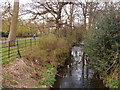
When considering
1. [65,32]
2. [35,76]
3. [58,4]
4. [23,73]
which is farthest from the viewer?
[65,32]

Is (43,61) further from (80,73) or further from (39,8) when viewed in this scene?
(39,8)

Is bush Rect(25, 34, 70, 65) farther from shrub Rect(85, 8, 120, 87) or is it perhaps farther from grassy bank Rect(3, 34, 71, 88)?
shrub Rect(85, 8, 120, 87)

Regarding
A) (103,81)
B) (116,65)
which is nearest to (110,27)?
(116,65)

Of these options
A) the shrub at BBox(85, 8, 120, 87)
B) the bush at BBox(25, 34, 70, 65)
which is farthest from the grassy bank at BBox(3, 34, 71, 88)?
the shrub at BBox(85, 8, 120, 87)

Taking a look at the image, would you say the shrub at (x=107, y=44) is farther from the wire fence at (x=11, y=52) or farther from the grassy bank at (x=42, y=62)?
the wire fence at (x=11, y=52)

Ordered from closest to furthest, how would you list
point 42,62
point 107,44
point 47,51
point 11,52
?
point 107,44 → point 11,52 → point 42,62 → point 47,51

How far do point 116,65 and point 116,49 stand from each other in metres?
0.82

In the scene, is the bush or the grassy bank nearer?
the grassy bank

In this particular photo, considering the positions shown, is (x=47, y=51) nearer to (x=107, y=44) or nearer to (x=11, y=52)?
(x=11, y=52)

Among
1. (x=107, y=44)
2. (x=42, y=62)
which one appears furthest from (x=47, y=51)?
(x=107, y=44)

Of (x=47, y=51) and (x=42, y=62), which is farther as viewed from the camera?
(x=47, y=51)

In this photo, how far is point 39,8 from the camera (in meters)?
13.3

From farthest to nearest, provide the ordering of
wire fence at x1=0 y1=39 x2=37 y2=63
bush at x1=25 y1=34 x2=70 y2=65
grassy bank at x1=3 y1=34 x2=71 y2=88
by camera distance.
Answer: bush at x1=25 y1=34 x2=70 y2=65
wire fence at x1=0 y1=39 x2=37 y2=63
grassy bank at x1=3 y1=34 x2=71 y2=88

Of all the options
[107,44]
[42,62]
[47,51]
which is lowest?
[42,62]
